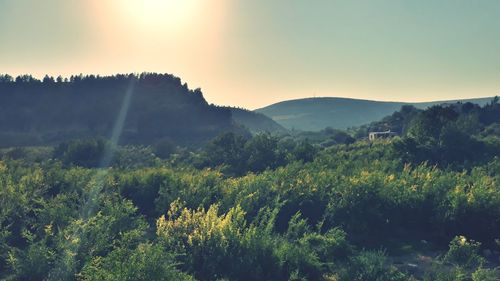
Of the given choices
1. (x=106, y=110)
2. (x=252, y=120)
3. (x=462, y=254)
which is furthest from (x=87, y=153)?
(x=252, y=120)

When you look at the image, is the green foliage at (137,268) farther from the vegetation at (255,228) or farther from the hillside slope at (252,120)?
the hillside slope at (252,120)

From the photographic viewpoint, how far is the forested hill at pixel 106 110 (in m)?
95.3

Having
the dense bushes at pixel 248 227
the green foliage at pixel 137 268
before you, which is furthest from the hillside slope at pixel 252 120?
the green foliage at pixel 137 268

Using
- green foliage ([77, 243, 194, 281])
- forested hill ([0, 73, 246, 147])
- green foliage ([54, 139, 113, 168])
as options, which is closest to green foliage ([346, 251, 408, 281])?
green foliage ([77, 243, 194, 281])

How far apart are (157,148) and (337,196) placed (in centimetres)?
4586

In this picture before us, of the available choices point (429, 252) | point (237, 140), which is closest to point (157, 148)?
point (237, 140)

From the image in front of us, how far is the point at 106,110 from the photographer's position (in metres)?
106

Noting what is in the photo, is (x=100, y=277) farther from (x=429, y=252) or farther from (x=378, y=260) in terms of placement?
(x=429, y=252)

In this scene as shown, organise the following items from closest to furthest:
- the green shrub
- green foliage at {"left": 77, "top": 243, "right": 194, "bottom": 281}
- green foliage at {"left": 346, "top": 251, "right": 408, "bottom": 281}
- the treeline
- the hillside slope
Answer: green foliage at {"left": 77, "top": 243, "right": 194, "bottom": 281} → green foliage at {"left": 346, "top": 251, "right": 408, "bottom": 281} → the treeline → the green shrub → the hillside slope

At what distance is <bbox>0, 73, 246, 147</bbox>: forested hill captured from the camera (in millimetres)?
95312

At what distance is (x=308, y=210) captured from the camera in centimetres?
2056

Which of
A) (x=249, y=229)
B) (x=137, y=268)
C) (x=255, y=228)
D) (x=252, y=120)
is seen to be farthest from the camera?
(x=252, y=120)

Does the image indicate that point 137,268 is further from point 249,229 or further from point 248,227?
point 248,227

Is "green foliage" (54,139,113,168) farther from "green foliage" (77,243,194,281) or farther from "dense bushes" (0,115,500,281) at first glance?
"green foliage" (77,243,194,281)
